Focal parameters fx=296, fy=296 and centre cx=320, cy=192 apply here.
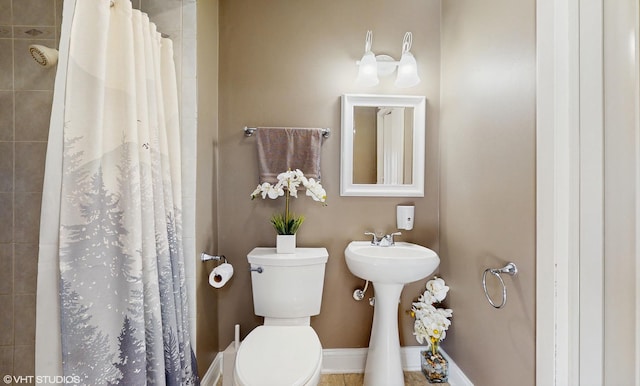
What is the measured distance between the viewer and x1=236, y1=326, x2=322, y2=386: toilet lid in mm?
1094

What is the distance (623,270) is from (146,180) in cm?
152

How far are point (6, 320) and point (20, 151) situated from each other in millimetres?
769

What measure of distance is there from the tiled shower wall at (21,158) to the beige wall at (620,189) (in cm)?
213

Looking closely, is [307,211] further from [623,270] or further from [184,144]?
[623,270]

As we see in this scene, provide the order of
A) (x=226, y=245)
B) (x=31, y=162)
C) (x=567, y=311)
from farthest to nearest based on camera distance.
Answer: (x=226, y=245) → (x=31, y=162) → (x=567, y=311)

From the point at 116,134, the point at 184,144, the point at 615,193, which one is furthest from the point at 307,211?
the point at 615,193

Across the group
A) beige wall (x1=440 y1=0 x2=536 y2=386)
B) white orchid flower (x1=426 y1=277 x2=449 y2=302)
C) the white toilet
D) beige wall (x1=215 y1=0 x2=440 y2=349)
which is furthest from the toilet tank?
beige wall (x1=440 y1=0 x2=536 y2=386)

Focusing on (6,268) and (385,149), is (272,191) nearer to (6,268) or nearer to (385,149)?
(385,149)

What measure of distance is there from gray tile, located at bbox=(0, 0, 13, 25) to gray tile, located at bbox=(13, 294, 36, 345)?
48.5 inches

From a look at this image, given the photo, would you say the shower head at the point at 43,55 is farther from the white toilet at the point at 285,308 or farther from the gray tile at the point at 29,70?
the white toilet at the point at 285,308

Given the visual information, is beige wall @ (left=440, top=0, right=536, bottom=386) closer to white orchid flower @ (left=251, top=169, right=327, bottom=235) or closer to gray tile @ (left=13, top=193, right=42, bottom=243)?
white orchid flower @ (left=251, top=169, right=327, bottom=235)

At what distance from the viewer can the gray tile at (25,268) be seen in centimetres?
134

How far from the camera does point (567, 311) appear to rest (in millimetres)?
1002

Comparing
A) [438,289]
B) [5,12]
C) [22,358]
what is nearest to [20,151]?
[5,12]
